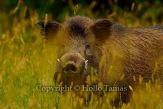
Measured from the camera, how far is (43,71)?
648 centimetres

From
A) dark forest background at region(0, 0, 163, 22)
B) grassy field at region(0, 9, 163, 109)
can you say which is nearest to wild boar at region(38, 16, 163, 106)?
grassy field at region(0, 9, 163, 109)

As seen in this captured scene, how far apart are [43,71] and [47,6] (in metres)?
4.60

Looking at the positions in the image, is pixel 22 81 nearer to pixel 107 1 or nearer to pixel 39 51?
pixel 39 51

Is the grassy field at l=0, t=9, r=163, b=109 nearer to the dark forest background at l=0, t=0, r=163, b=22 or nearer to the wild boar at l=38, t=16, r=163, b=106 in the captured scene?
the wild boar at l=38, t=16, r=163, b=106

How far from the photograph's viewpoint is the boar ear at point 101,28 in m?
6.46

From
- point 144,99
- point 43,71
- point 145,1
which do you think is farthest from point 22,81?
point 145,1

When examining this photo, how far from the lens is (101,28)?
6.49m

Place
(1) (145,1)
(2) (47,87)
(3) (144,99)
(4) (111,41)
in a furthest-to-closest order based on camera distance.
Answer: (1) (145,1), (4) (111,41), (2) (47,87), (3) (144,99)

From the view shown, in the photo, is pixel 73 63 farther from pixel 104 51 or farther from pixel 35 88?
pixel 104 51

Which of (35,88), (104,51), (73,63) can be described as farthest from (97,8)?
(73,63)

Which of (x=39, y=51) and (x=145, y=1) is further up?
(x=145, y=1)

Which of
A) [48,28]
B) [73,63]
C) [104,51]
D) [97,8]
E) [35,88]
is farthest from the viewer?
[97,8]

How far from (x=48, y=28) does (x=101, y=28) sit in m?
0.51

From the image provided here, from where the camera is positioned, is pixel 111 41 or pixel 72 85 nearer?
pixel 72 85
